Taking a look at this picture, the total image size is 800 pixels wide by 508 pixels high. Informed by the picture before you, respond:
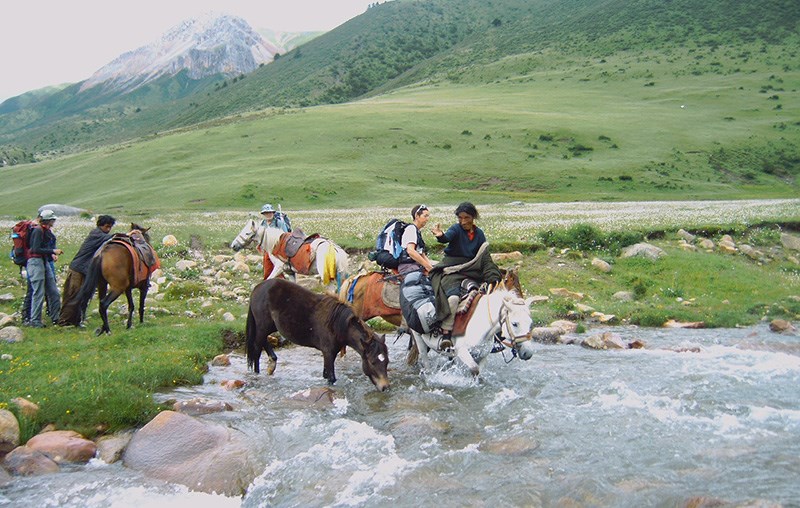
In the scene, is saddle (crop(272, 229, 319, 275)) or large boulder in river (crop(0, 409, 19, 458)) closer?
large boulder in river (crop(0, 409, 19, 458))

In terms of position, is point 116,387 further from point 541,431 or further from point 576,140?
point 576,140

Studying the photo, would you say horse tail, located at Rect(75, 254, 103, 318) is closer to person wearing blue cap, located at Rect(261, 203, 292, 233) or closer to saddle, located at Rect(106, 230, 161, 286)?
saddle, located at Rect(106, 230, 161, 286)

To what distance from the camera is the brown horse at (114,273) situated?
14.6m

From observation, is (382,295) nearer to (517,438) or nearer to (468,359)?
(468,359)

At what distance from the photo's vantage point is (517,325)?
10.7 m

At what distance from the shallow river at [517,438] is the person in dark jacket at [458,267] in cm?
141

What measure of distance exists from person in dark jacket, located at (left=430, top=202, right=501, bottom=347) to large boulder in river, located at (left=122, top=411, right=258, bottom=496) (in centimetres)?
452

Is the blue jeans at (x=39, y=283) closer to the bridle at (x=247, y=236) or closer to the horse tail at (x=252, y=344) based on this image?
the bridle at (x=247, y=236)

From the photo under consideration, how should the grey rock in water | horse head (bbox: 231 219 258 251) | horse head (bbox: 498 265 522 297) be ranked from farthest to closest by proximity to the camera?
horse head (bbox: 231 219 258 251) → horse head (bbox: 498 265 522 297) → the grey rock in water

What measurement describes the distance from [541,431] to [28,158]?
172m

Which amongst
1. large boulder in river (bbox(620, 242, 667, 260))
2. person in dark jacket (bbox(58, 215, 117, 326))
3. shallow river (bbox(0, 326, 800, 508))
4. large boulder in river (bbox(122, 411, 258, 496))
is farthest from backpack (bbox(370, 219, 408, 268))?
large boulder in river (bbox(620, 242, 667, 260))

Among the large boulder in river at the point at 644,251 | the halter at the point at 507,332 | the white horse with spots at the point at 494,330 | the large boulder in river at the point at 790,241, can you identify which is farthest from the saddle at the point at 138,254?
the large boulder in river at the point at 790,241

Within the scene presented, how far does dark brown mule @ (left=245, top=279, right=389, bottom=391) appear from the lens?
37.9 ft

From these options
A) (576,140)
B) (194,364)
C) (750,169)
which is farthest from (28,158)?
(194,364)
